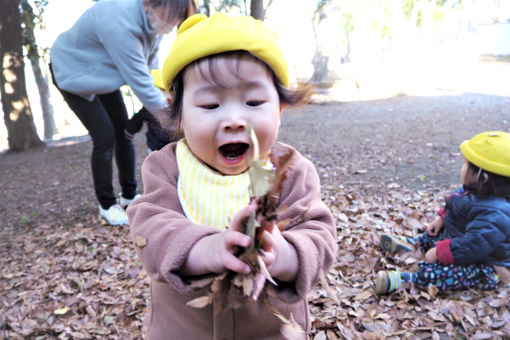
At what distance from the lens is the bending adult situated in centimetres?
323

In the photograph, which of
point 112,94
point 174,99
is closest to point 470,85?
point 112,94

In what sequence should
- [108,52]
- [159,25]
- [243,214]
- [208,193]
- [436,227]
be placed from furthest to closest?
[436,227] < [108,52] < [159,25] < [208,193] < [243,214]

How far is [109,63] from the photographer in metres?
3.57

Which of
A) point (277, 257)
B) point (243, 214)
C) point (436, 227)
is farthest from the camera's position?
point (436, 227)

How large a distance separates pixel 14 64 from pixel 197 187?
918 centimetres

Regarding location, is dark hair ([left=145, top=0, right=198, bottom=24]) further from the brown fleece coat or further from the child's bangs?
the child's bangs

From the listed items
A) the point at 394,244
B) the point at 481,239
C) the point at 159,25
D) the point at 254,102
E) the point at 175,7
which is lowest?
the point at 394,244

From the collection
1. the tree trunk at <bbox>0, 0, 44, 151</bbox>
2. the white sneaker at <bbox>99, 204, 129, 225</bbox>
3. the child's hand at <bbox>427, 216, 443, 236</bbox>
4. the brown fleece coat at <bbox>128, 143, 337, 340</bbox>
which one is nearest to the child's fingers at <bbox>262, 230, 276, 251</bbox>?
the brown fleece coat at <bbox>128, 143, 337, 340</bbox>

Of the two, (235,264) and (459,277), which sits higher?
(235,264)

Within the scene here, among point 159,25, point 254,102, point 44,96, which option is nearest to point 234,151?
point 254,102

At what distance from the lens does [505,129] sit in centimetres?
815

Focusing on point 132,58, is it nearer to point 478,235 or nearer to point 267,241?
point 267,241

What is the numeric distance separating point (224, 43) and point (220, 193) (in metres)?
0.54

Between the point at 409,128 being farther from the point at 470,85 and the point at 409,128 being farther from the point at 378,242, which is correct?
the point at 470,85
